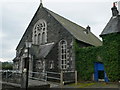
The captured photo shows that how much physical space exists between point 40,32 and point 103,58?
11.3 metres

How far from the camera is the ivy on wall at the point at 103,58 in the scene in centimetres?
1795

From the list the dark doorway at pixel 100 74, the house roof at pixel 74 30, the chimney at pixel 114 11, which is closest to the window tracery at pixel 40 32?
the house roof at pixel 74 30

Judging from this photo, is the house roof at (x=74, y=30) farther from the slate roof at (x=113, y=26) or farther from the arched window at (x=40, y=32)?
the slate roof at (x=113, y=26)

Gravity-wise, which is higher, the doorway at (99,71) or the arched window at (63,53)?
the arched window at (63,53)

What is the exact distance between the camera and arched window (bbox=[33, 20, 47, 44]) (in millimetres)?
25606

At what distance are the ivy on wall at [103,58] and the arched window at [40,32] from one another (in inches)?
241

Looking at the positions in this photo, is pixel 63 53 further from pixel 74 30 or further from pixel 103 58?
pixel 103 58

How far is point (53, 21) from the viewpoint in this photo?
24531 mm

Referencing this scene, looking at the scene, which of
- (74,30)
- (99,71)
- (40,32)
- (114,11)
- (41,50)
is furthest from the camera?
(40,32)

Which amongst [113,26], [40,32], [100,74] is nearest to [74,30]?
[40,32]

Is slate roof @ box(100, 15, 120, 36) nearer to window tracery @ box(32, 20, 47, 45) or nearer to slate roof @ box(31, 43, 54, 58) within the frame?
slate roof @ box(31, 43, 54, 58)

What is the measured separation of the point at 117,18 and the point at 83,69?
749 cm

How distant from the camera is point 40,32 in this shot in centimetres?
2627

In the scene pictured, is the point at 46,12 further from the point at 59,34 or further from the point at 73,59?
the point at 73,59
